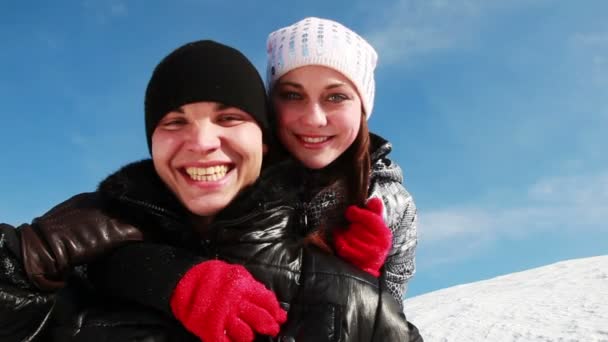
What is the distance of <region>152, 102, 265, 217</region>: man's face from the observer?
1.74 meters

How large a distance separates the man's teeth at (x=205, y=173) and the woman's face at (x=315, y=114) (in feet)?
2.23

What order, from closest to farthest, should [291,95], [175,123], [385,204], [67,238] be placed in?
[67,238]
[175,123]
[291,95]
[385,204]

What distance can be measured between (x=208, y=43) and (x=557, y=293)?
37.6ft

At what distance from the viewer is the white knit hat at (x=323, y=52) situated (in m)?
2.50

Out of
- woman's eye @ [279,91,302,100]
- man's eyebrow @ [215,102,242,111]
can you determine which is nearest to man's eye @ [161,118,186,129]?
man's eyebrow @ [215,102,242,111]

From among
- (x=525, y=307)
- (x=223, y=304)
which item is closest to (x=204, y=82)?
(x=223, y=304)

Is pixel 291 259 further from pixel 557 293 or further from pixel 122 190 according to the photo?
pixel 557 293

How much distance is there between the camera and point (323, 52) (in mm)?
2514

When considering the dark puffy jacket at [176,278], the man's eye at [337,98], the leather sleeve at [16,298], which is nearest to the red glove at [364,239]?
the dark puffy jacket at [176,278]

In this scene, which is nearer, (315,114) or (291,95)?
(315,114)

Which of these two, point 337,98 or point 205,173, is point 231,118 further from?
point 337,98

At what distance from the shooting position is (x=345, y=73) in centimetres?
254

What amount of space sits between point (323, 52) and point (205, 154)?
3.27 feet

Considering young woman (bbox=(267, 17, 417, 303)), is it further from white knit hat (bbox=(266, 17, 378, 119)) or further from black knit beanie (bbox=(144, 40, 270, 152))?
black knit beanie (bbox=(144, 40, 270, 152))
